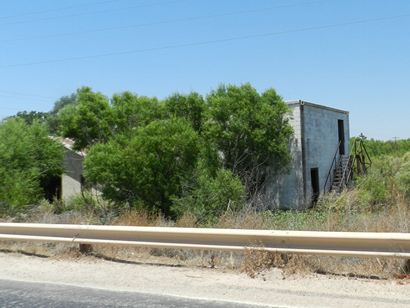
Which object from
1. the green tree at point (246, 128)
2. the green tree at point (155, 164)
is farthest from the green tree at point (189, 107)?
the green tree at point (155, 164)

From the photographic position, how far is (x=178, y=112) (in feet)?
84.8

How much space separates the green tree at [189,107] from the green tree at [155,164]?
4153mm

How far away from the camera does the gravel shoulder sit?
6188 millimetres

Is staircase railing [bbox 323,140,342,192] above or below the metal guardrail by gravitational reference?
above

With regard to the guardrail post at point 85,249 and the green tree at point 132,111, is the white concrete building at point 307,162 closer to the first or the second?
the green tree at point 132,111

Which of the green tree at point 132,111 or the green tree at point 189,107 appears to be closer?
the green tree at point 132,111

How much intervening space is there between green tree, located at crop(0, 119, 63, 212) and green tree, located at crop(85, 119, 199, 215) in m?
3.05

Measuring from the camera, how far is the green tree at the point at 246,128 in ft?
82.1

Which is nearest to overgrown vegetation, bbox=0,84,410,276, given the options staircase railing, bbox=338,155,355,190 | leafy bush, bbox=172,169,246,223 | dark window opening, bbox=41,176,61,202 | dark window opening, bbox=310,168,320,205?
leafy bush, bbox=172,169,246,223

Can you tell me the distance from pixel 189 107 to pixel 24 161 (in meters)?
8.35

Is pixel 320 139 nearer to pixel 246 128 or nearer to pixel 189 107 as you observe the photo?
pixel 246 128

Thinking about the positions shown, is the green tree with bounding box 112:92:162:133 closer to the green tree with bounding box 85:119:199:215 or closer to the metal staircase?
the green tree with bounding box 85:119:199:215

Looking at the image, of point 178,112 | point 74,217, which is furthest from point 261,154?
point 74,217

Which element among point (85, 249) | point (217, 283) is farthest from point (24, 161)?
point (217, 283)
